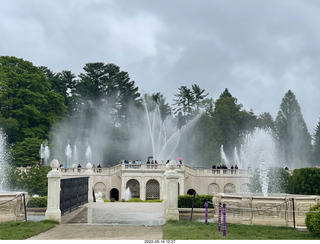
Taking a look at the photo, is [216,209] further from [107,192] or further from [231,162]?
[231,162]

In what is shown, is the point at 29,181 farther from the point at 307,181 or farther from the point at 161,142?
the point at 161,142

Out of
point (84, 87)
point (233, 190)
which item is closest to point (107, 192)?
point (233, 190)

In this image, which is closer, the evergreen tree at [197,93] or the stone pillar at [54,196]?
the stone pillar at [54,196]

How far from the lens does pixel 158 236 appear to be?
13.2 m

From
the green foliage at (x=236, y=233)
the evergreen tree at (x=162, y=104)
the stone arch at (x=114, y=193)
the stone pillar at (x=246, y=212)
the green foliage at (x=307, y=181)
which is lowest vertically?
the stone arch at (x=114, y=193)

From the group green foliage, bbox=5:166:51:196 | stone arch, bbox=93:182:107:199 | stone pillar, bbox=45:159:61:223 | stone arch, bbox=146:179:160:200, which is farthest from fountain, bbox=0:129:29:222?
stone arch, bbox=93:182:107:199

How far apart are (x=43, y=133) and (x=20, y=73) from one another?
35.5 ft

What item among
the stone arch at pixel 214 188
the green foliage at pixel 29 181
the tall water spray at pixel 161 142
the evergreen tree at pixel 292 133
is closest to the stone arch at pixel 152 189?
the stone arch at pixel 214 188

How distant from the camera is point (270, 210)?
1570cm

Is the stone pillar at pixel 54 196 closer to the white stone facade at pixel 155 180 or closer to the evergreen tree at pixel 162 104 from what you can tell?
the white stone facade at pixel 155 180

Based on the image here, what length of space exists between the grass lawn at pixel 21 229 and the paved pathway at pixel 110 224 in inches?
11.4

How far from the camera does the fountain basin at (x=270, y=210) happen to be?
51.3 feet

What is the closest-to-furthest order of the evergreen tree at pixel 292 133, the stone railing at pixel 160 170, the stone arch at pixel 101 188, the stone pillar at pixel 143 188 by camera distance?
the stone pillar at pixel 143 188 < the stone railing at pixel 160 170 < the stone arch at pixel 101 188 < the evergreen tree at pixel 292 133

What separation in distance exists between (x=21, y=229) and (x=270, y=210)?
8896mm
